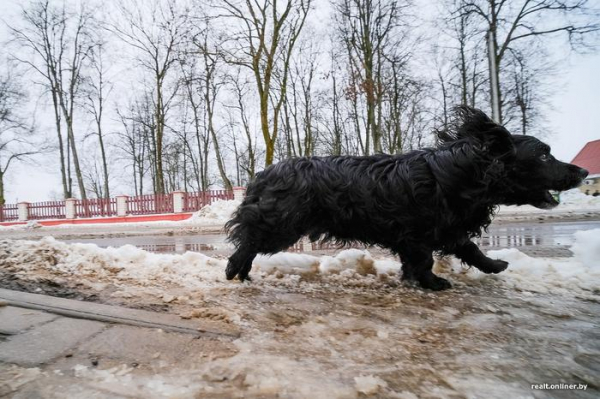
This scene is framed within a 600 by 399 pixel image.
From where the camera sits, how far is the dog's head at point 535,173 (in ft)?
8.73

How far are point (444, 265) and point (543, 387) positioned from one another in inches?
87.6

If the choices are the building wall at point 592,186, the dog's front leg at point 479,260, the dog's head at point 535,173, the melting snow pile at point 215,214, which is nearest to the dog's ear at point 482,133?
the dog's head at point 535,173

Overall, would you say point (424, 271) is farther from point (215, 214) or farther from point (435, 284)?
point (215, 214)

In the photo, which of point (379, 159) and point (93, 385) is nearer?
point (93, 385)

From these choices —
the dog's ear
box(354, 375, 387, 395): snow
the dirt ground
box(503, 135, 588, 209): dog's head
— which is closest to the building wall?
box(503, 135, 588, 209): dog's head

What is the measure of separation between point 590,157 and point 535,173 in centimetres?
5395

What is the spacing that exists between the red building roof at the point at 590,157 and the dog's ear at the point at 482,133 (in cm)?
4825

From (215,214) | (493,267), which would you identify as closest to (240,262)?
(493,267)

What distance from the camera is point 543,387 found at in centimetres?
113

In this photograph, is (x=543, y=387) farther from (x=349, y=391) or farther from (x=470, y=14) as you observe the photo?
(x=470, y=14)

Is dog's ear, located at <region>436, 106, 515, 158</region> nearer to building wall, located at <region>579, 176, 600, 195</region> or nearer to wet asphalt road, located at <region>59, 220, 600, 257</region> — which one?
wet asphalt road, located at <region>59, 220, 600, 257</region>

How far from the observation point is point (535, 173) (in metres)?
2.67

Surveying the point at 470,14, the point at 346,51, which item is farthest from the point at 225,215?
the point at 470,14

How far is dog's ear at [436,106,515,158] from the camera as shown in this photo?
2.66 metres
